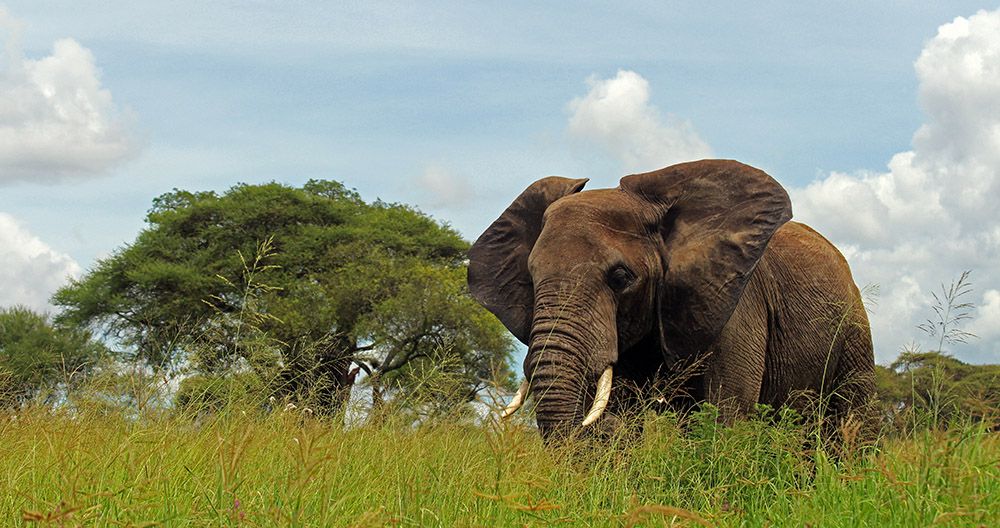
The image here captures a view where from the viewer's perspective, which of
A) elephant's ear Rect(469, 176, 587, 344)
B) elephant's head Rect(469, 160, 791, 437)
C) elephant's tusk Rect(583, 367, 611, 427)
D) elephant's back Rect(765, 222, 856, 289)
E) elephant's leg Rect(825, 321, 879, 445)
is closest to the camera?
elephant's tusk Rect(583, 367, 611, 427)

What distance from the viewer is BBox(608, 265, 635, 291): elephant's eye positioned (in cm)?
697

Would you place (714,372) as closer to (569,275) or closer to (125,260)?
(569,275)

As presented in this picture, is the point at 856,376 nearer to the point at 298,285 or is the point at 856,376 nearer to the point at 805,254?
the point at 805,254

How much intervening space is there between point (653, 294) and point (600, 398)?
1153 mm

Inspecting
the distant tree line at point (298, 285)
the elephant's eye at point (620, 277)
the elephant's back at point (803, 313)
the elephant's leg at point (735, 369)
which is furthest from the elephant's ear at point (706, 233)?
the distant tree line at point (298, 285)

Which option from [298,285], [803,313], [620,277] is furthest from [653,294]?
[298,285]

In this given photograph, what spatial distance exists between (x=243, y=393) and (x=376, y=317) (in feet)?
67.1

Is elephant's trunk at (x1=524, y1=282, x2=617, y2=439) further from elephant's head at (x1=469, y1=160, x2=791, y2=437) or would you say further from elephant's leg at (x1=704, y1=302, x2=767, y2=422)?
elephant's leg at (x1=704, y1=302, x2=767, y2=422)

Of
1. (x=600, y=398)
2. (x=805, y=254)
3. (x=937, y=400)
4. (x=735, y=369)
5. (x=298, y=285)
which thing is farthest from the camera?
(x=298, y=285)

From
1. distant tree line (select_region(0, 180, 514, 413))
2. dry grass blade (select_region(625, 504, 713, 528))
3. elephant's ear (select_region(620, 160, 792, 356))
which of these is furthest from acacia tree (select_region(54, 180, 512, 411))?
dry grass blade (select_region(625, 504, 713, 528))

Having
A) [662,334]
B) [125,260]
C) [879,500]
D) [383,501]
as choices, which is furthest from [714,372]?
[125,260]

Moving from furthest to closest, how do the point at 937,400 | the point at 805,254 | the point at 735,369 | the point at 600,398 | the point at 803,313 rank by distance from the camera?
the point at 805,254
the point at 803,313
the point at 735,369
the point at 600,398
the point at 937,400

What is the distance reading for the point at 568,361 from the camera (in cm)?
654

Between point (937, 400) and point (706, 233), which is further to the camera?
Answer: point (706, 233)
